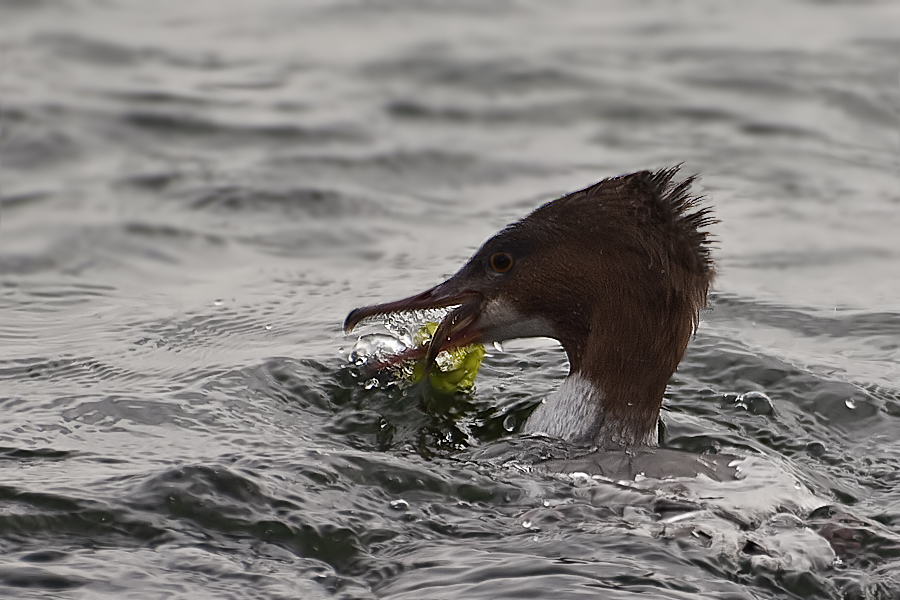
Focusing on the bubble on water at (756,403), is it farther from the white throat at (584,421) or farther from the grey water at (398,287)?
the white throat at (584,421)

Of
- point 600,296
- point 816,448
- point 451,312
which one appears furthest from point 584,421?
point 816,448

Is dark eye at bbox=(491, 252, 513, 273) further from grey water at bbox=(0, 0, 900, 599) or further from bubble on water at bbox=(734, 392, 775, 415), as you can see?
bubble on water at bbox=(734, 392, 775, 415)

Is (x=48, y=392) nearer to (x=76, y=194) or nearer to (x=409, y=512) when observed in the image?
(x=409, y=512)

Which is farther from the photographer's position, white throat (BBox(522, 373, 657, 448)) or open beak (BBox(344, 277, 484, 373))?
open beak (BBox(344, 277, 484, 373))

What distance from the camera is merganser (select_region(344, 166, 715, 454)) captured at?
4898 mm

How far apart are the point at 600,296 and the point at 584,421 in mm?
501

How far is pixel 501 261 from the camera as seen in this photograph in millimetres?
5160

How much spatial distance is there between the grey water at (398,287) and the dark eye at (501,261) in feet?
2.25

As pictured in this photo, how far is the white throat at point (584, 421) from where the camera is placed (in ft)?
16.6

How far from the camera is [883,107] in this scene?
424 inches

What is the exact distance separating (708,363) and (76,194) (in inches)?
191

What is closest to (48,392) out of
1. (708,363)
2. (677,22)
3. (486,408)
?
(486,408)

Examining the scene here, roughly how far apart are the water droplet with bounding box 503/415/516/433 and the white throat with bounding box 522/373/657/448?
39 cm

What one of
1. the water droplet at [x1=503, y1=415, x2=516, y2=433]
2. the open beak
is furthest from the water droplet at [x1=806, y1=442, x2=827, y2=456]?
the open beak
